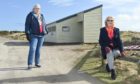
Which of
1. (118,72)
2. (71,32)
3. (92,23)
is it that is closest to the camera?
(118,72)

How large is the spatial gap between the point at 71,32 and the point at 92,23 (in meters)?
2.62

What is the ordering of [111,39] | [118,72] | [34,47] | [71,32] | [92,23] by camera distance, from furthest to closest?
1. [71,32]
2. [92,23]
3. [34,47]
4. [118,72]
5. [111,39]

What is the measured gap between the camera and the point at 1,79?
9.26 metres

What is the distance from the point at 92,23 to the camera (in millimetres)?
30109

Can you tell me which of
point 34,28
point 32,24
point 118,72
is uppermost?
point 32,24

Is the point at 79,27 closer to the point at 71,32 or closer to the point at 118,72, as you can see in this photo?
the point at 71,32

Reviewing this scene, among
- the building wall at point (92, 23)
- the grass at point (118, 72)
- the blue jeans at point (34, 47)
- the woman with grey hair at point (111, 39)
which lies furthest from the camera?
the building wall at point (92, 23)

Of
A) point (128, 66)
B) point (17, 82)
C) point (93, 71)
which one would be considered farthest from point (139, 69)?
point (17, 82)

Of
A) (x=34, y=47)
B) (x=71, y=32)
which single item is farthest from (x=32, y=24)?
(x=71, y=32)

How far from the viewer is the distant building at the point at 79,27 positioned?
30.1 meters

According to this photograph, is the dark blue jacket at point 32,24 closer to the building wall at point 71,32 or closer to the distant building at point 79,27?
the distant building at point 79,27

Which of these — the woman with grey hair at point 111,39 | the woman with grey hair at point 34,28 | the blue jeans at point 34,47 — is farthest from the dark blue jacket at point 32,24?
the woman with grey hair at point 111,39

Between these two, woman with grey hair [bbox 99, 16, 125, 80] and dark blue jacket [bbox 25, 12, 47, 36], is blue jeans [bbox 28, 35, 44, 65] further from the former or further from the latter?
woman with grey hair [bbox 99, 16, 125, 80]

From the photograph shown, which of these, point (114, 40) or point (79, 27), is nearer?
point (114, 40)
